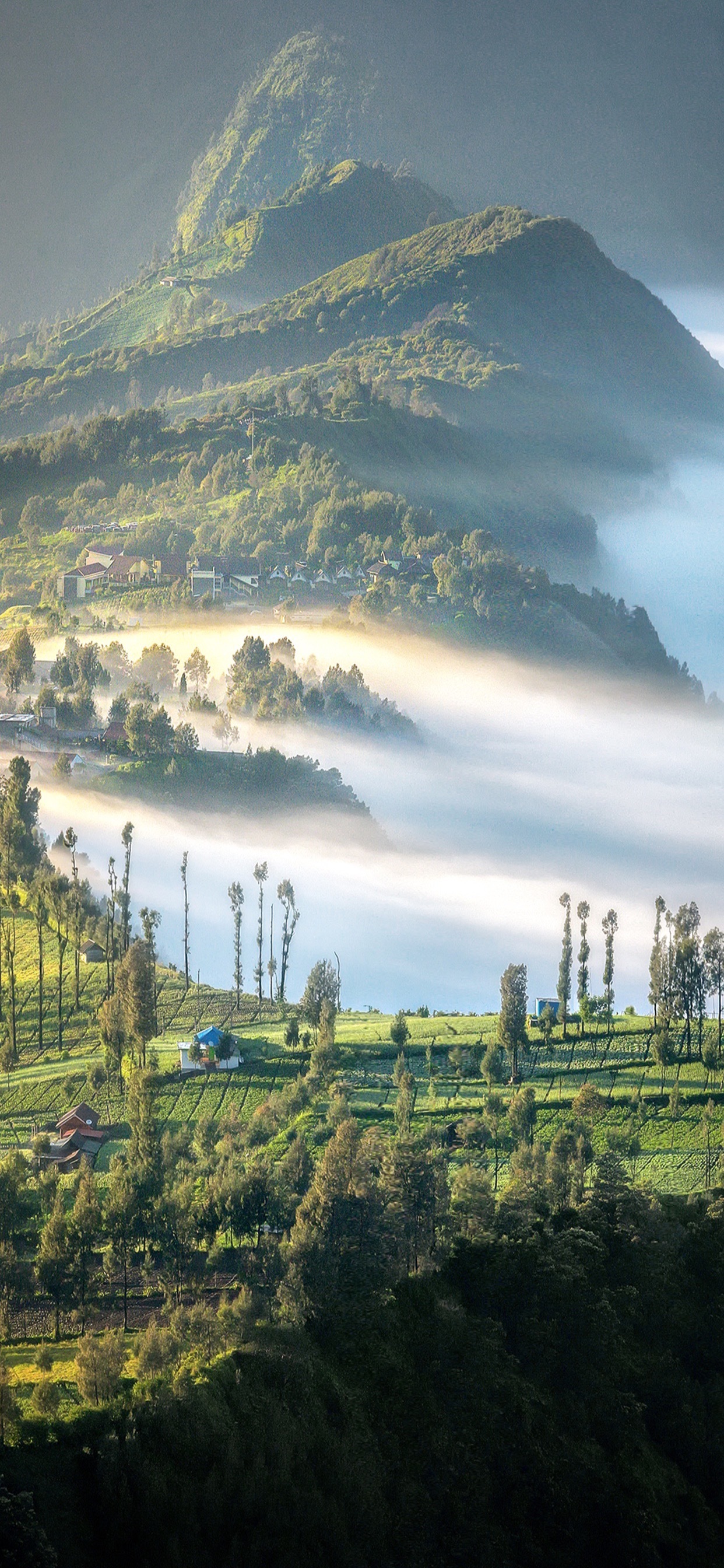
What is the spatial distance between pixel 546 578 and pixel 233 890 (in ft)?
291

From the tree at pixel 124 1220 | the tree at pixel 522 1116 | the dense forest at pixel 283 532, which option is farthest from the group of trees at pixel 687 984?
the dense forest at pixel 283 532

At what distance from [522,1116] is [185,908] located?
112 feet

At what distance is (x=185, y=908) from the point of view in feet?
311

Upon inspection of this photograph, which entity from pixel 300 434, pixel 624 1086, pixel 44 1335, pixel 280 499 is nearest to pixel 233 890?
pixel 624 1086

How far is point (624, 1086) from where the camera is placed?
6812cm

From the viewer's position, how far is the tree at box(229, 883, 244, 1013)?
8106cm

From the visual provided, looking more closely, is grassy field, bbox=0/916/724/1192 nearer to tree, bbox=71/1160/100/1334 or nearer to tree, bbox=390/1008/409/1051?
tree, bbox=390/1008/409/1051

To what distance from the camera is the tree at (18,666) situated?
401 ft

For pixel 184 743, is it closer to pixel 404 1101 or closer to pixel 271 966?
pixel 271 966

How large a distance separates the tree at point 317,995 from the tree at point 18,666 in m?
46.9

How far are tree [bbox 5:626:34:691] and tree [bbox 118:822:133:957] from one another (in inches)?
793

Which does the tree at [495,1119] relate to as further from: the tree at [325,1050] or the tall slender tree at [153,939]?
the tall slender tree at [153,939]

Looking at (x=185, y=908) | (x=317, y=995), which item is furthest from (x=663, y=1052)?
(x=185, y=908)

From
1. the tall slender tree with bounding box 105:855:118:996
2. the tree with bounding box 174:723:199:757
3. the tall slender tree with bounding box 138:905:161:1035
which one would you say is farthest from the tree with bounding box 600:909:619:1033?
the tree with bounding box 174:723:199:757
